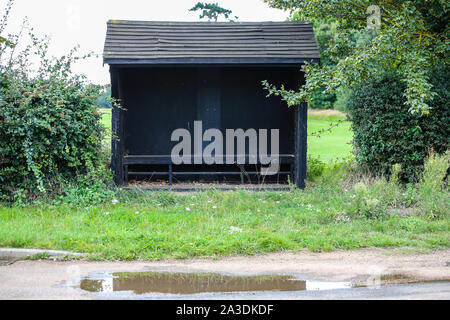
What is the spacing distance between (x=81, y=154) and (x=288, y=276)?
190 inches

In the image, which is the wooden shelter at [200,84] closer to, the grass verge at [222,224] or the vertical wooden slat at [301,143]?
the vertical wooden slat at [301,143]

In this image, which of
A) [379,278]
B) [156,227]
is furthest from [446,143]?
[156,227]

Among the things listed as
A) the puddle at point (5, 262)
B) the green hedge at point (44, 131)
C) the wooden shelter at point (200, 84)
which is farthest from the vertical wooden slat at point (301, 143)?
the puddle at point (5, 262)

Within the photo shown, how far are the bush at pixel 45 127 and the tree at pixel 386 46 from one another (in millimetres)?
3720

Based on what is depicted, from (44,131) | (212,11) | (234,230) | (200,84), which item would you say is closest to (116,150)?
(44,131)

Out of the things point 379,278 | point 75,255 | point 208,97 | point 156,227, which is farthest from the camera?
point 208,97

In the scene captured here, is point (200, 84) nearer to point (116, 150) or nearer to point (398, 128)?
point (116, 150)

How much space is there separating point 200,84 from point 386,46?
4.39 metres

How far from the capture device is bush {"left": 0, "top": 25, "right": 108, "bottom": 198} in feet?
24.8

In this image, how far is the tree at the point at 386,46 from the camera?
8.34 meters

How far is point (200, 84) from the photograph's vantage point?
35.7ft

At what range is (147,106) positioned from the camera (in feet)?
37.0

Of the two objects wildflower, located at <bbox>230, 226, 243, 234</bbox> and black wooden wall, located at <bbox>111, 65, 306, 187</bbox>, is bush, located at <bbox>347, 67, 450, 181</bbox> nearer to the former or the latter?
black wooden wall, located at <bbox>111, 65, 306, 187</bbox>
